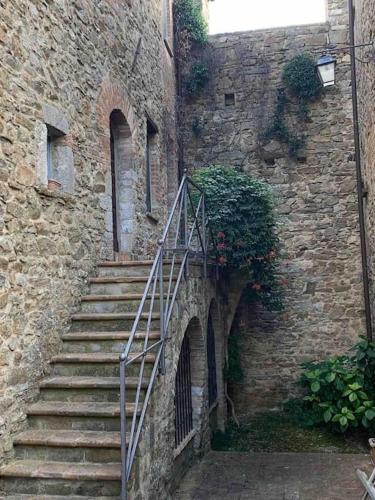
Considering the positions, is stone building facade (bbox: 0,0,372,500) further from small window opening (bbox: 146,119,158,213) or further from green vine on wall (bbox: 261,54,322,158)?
green vine on wall (bbox: 261,54,322,158)

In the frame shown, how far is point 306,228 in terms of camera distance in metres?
9.45

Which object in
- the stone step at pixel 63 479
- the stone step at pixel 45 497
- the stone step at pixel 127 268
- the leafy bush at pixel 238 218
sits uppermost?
the leafy bush at pixel 238 218

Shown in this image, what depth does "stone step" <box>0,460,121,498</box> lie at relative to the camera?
3.50 meters

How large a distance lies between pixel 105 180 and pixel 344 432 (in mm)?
5077

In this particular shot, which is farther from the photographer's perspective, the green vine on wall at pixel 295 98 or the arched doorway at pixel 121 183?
the green vine on wall at pixel 295 98

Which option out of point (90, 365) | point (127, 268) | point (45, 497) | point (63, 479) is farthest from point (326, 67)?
point (45, 497)

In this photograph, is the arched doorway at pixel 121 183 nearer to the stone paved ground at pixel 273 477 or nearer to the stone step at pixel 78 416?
the stone paved ground at pixel 273 477

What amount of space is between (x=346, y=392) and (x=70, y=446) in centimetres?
505

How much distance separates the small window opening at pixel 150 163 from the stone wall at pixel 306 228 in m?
2.02

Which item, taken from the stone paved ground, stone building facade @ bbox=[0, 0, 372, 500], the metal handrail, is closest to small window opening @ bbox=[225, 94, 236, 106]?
stone building facade @ bbox=[0, 0, 372, 500]

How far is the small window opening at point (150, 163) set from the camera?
27.0ft

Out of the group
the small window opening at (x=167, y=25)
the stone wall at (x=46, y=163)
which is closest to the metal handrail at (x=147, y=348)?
the stone wall at (x=46, y=163)

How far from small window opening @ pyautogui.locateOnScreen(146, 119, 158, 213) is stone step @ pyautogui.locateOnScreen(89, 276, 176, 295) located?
9.48 feet

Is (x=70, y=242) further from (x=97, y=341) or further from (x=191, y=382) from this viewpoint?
(x=191, y=382)
